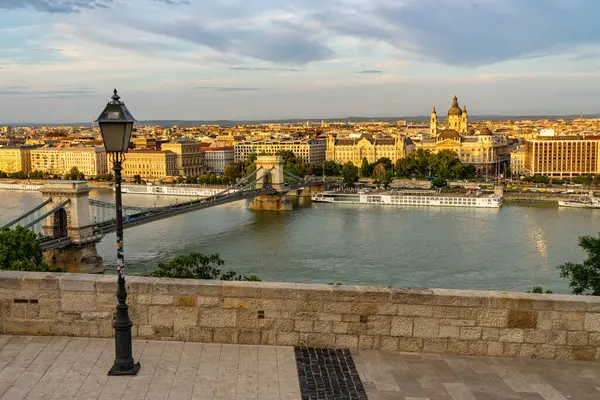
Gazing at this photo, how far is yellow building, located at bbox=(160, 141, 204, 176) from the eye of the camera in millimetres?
49684

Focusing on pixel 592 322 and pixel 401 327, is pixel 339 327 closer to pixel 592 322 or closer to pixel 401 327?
pixel 401 327

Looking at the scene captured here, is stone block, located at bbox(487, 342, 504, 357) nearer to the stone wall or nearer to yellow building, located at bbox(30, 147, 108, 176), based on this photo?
the stone wall

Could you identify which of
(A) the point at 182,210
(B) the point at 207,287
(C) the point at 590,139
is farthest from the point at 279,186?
(B) the point at 207,287

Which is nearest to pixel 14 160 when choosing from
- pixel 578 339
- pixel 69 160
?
pixel 69 160

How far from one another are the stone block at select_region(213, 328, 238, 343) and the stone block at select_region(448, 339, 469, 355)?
78 cm

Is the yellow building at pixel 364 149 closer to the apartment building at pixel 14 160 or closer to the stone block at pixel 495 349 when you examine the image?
the apartment building at pixel 14 160

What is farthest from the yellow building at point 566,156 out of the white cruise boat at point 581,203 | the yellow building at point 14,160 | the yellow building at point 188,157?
the yellow building at point 14,160

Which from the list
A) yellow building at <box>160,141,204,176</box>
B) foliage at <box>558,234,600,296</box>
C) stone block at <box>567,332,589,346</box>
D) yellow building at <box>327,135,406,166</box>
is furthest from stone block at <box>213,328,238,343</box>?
yellow building at <box>327,135,406,166</box>

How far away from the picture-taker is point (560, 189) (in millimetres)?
35594

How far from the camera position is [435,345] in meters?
2.63

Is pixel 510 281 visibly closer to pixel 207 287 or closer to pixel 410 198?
pixel 207 287

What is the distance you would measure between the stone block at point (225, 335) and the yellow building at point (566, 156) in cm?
4504

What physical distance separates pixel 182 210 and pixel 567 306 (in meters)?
19.5

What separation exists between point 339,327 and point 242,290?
15.0 inches
